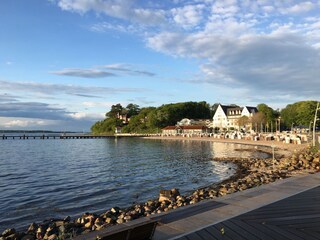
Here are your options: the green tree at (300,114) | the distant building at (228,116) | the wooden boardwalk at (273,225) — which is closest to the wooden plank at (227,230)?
the wooden boardwalk at (273,225)

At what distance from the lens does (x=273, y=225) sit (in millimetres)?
6281

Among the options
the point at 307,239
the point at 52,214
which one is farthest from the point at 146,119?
the point at 307,239

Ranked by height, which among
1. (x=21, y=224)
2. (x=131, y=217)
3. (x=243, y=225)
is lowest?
(x=21, y=224)

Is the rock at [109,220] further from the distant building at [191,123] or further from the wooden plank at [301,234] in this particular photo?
the distant building at [191,123]

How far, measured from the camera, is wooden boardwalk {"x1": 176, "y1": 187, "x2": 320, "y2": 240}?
18.8ft

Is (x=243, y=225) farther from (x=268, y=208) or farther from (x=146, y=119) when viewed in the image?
(x=146, y=119)

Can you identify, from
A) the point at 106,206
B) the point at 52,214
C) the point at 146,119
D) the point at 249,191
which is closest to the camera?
the point at 249,191

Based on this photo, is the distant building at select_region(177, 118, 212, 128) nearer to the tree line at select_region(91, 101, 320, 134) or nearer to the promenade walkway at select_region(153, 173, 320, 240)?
the tree line at select_region(91, 101, 320, 134)

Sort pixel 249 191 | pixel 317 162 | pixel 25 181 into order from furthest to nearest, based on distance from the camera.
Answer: pixel 25 181
pixel 317 162
pixel 249 191

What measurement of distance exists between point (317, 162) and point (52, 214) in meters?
15.4

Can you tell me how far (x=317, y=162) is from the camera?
17953mm

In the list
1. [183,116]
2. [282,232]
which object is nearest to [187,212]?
[282,232]

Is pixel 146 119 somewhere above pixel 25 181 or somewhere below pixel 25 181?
above

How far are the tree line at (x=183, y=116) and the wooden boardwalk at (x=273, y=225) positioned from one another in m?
84.2
